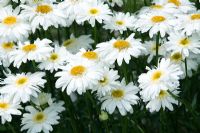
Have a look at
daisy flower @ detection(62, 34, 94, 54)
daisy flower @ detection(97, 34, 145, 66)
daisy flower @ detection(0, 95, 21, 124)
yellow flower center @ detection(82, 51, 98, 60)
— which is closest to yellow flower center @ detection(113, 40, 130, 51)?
daisy flower @ detection(97, 34, 145, 66)

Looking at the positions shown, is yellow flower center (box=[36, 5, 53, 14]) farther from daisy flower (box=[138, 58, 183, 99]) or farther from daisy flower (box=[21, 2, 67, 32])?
daisy flower (box=[138, 58, 183, 99])

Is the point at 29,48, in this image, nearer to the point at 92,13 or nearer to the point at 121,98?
the point at 92,13

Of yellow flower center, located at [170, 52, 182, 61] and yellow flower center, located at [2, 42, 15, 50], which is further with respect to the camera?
yellow flower center, located at [2, 42, 15, 50]

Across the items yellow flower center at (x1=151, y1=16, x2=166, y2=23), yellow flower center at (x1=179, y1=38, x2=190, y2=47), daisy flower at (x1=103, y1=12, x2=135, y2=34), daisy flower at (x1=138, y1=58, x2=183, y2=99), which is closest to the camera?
daisy flower at (x1=138, y1=58, x2=183, y2=99)

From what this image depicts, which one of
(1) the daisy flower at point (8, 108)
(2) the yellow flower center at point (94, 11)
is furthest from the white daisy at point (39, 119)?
(2) the yellow flower center at point (94, 11)

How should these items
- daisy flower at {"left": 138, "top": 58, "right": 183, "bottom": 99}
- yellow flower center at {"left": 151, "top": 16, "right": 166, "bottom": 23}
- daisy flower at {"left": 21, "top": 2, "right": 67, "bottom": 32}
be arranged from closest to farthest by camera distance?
1. daisy flower at {"left": 138, "top": 58, "right": 183, "bottom": 99}
2. yellow flower center at {"left": 151, "top": 16, "right": 166, "bottom": 23}
3. daisy flower at {"left": 21, "top": 2, "right": 67, "bottom": 32}

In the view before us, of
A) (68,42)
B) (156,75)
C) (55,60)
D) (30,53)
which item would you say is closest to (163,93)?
(156,75)
